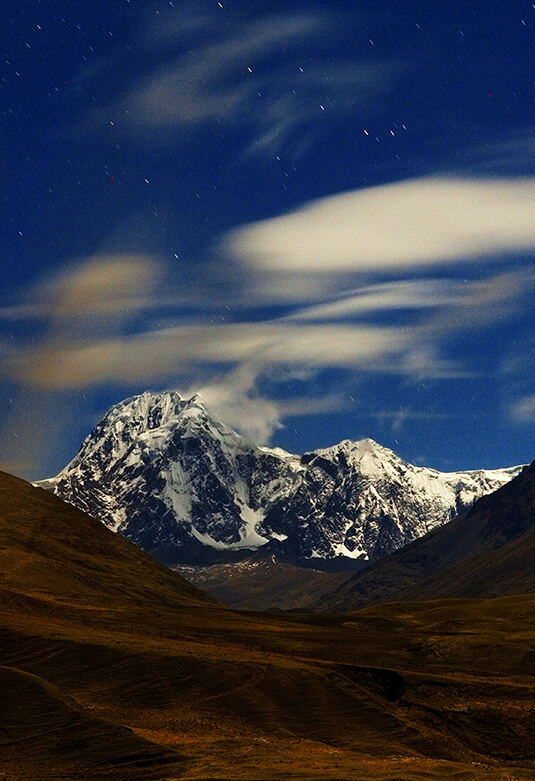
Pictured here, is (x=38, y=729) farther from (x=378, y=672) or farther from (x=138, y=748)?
(x=378, y=672)

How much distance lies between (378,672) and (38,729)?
56410 millimetres

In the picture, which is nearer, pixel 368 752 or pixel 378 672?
pixel 368 752

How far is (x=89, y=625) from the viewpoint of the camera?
179875 mm

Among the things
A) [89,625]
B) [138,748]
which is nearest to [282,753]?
[138,748]

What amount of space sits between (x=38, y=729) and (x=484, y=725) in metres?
58.5

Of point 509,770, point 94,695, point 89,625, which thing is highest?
point 89,625

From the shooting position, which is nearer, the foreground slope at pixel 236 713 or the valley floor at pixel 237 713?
the valley floor at pixel 237 713

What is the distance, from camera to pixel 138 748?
90812 millimetres

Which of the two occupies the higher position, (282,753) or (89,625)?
(89,625)

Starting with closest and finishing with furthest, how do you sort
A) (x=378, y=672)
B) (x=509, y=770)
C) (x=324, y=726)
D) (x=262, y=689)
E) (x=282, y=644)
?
(x=509, y=770) → (x=324, y=726) → (x=262, y=689) → (x=378, y=672) → (x=282, y=644)

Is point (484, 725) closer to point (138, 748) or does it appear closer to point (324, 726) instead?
point (324, 726)

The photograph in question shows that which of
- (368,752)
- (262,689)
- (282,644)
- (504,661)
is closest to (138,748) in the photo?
(368,752)

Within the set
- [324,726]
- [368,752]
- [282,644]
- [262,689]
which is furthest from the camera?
[282,644]

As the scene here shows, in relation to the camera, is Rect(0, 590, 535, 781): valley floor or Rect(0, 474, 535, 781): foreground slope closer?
Rect(0, 590, 535, 781): valley floor
